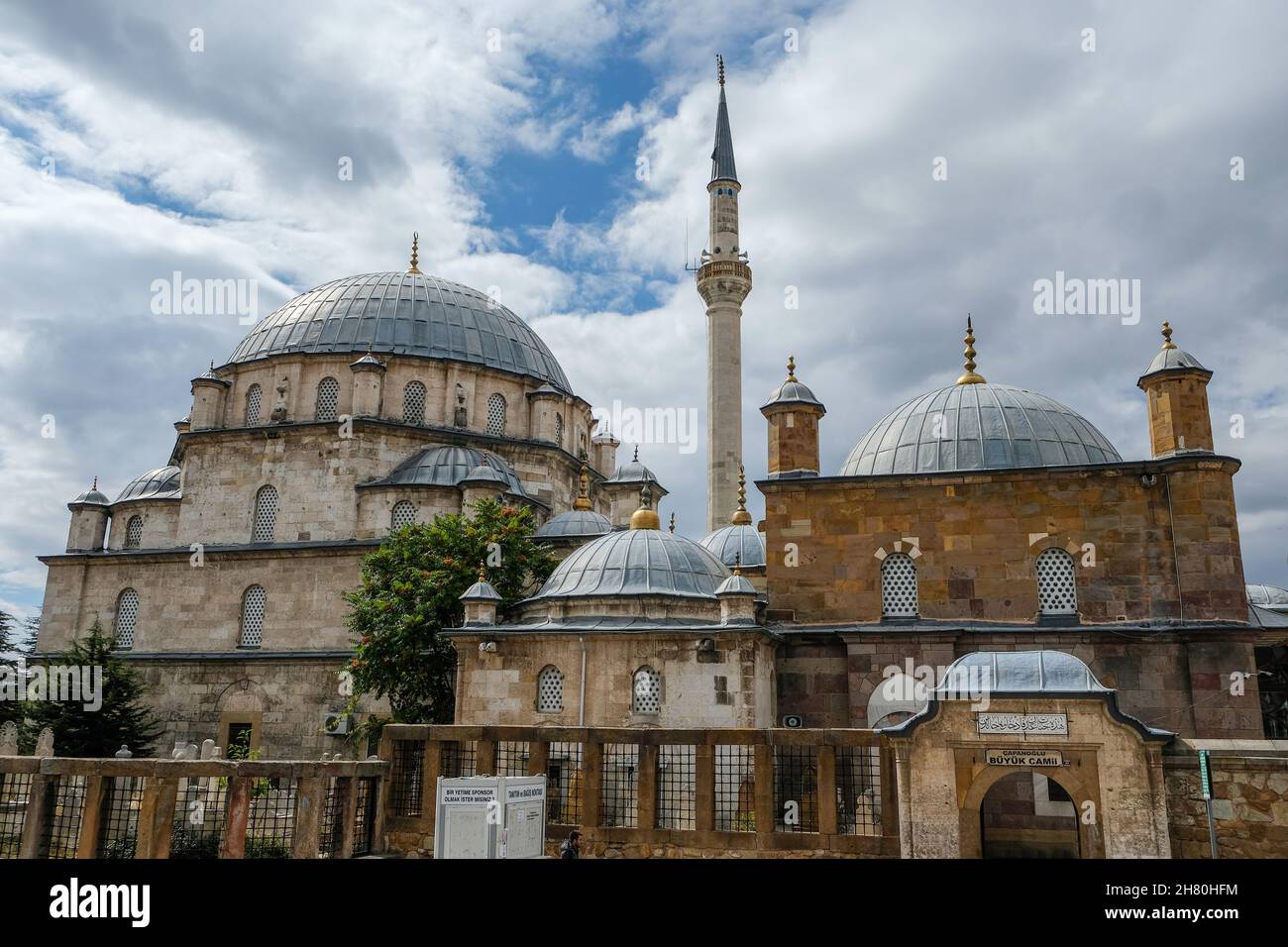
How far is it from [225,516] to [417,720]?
34.2ft

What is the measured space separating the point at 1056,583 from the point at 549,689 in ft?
32.4

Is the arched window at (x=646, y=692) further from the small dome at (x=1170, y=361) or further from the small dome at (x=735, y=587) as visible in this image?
the small dome at (x=1170, y=361)

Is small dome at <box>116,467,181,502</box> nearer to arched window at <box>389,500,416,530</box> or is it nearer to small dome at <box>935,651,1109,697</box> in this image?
arched window at <box>389,500,416,530</box>

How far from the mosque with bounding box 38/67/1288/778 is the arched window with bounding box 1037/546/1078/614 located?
0.13 ft

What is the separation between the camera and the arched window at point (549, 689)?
62.8 feet

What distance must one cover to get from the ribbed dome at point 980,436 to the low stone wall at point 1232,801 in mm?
8519

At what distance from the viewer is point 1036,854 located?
1650cm

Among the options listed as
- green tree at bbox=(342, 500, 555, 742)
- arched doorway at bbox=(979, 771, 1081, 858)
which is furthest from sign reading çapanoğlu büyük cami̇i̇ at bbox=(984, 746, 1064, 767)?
green tree at bbox=(342, 500, 555, 742)

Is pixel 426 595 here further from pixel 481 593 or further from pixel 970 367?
pixel 970 367

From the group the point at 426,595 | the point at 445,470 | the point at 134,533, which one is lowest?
the point at 426,595

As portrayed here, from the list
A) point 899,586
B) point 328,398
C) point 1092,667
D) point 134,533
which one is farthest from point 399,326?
point 1092,667

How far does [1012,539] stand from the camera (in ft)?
62.9

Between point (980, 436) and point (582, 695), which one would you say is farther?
point (980, 436)
